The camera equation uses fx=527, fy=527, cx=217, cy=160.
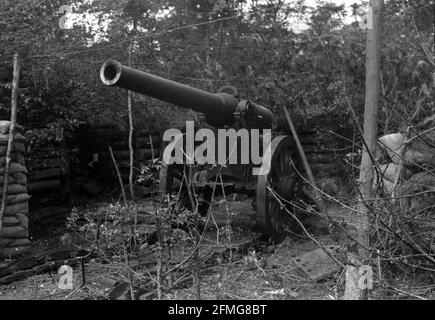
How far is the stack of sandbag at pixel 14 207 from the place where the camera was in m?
5.97

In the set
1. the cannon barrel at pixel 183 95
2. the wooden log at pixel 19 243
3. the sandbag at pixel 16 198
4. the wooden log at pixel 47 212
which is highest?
the cannon barrel at pixel 183 95

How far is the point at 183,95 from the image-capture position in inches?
231

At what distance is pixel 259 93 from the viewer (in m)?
10.0

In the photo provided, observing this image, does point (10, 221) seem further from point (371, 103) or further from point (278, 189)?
point (371, 103)

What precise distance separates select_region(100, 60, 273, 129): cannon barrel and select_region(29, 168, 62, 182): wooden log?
144 inches

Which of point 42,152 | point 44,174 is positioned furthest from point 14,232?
point 44,174

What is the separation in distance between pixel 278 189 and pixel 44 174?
4401mm

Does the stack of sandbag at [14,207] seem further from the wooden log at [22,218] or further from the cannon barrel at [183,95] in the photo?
the cannon barrel at [183,95]

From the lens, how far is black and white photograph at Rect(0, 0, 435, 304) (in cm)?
A: 446

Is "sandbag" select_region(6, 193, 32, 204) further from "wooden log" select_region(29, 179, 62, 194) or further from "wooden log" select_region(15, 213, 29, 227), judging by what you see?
"wooden log" select_region(29, 179, 62, 194)

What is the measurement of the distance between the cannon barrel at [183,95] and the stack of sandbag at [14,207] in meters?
1.85

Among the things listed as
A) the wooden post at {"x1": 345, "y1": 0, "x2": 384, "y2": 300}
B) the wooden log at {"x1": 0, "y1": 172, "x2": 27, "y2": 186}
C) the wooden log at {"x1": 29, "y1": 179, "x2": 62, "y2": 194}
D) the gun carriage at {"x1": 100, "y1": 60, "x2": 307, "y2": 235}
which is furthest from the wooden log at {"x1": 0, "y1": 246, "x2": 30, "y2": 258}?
the wooden post at {"x1": 345, "y1": 0, "x2": 384, "y2": 300}

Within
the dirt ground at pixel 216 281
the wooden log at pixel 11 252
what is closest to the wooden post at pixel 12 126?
the wooden log at pixel 11 252
